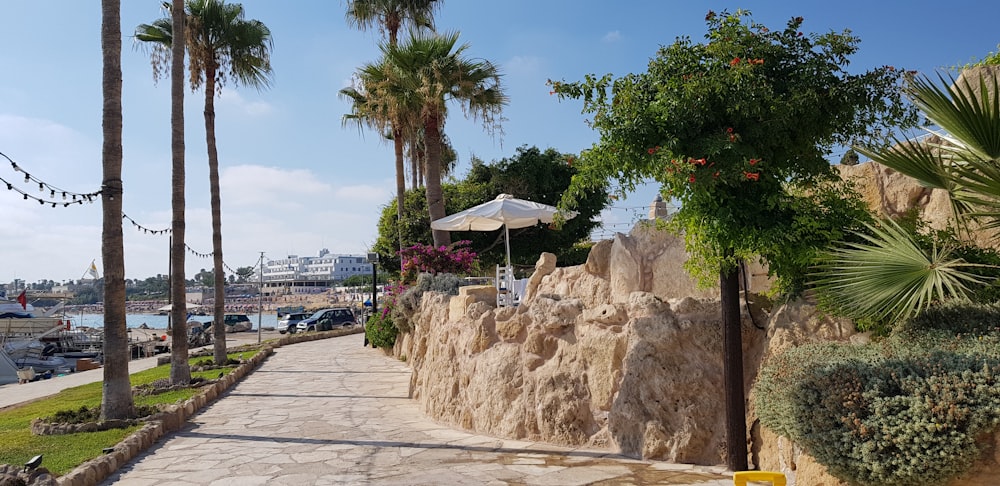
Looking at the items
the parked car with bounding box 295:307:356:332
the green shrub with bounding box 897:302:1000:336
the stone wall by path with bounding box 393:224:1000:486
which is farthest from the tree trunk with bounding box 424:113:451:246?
the parked car with bounding box 295:307:356:332

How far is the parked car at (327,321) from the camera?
37000mm

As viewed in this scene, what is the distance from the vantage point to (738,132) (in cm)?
623

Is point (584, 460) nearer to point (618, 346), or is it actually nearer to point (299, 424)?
point (618, 346)

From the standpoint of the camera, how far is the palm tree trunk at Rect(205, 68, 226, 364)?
1825 cm

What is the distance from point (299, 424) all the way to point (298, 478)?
3.40 metres

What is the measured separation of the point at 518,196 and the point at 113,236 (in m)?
17.9

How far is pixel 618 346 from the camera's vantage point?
7625 millimetres

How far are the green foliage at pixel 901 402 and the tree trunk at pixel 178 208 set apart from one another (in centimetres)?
1251

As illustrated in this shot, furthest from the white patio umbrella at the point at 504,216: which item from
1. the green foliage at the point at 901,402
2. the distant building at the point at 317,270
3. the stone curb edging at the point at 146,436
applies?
the distant building at the point at 317,270

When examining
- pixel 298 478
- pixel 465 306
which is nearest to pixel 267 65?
pixel 465 306

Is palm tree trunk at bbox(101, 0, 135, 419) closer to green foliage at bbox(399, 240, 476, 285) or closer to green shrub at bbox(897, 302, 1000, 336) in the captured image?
green foliage at bbox(399, 240, 476, 285)

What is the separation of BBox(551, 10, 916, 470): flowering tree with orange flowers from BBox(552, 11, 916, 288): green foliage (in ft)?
0.03

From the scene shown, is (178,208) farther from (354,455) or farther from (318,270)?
(318,270)

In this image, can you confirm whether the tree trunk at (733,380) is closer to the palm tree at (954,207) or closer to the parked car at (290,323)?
the palm tree at (954,207)
